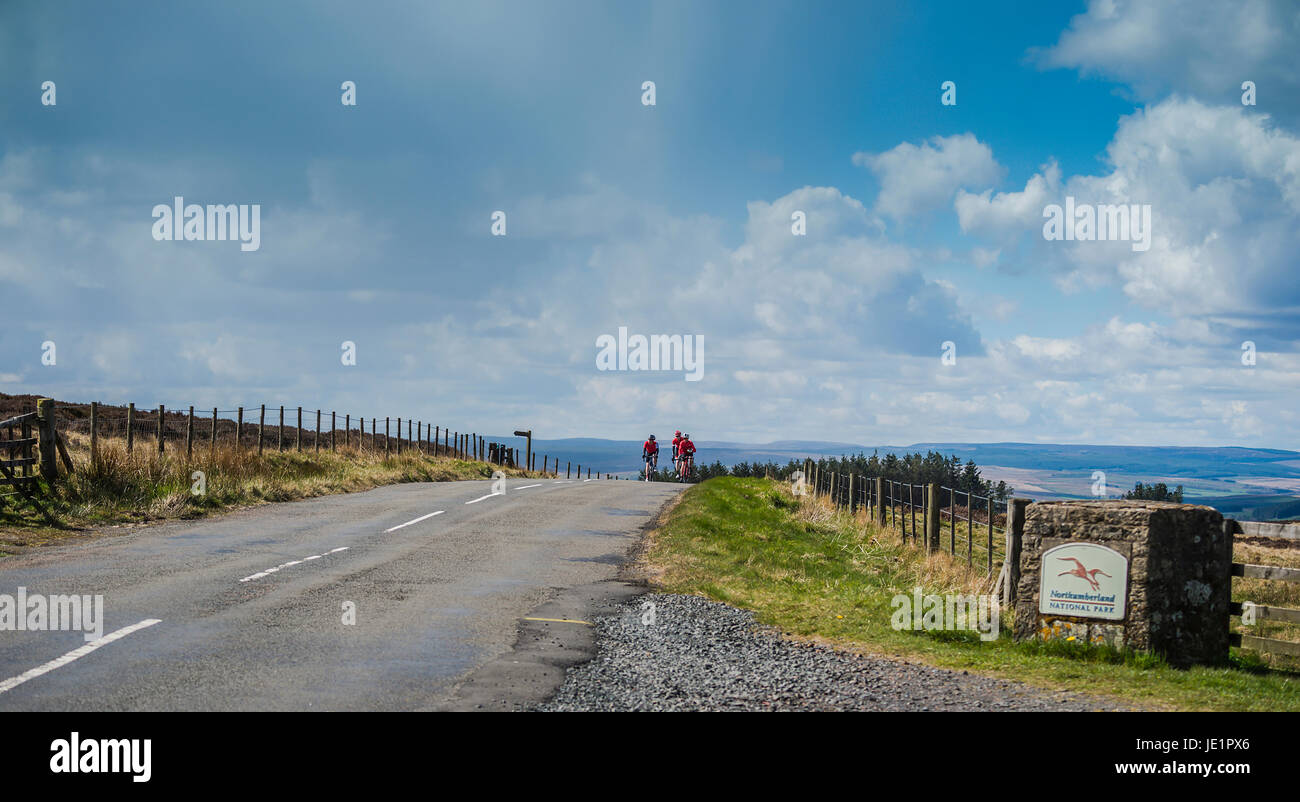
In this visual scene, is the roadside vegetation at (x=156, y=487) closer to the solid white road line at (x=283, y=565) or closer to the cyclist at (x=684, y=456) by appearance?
the solid white road line at (x=283, y=565)

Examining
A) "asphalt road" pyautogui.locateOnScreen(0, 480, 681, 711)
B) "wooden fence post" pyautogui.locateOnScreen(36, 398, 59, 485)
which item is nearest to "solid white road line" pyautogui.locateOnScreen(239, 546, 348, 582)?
"asphalt road" pyautogui.locateOnScreen(0, 480, 681, 711)

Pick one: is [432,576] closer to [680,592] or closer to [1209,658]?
[680,592]

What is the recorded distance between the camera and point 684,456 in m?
41.8

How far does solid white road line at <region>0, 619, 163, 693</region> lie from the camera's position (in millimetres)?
6996

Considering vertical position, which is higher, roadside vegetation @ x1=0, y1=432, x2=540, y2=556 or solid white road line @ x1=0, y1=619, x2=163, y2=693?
roadside vegetation @ x1=0, y1=432, x2=540, y2=556

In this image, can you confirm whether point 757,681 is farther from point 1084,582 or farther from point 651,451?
point 651,451

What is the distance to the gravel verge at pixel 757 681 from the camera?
23.6ft

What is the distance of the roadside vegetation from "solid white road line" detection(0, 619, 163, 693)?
260 inches

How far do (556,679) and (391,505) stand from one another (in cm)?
1673

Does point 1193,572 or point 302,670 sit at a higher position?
point 1193,572

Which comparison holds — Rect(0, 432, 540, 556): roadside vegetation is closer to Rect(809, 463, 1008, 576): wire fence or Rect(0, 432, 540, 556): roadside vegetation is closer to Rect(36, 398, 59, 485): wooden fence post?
Rect(36, 398, 59, 485): wooden fence post
